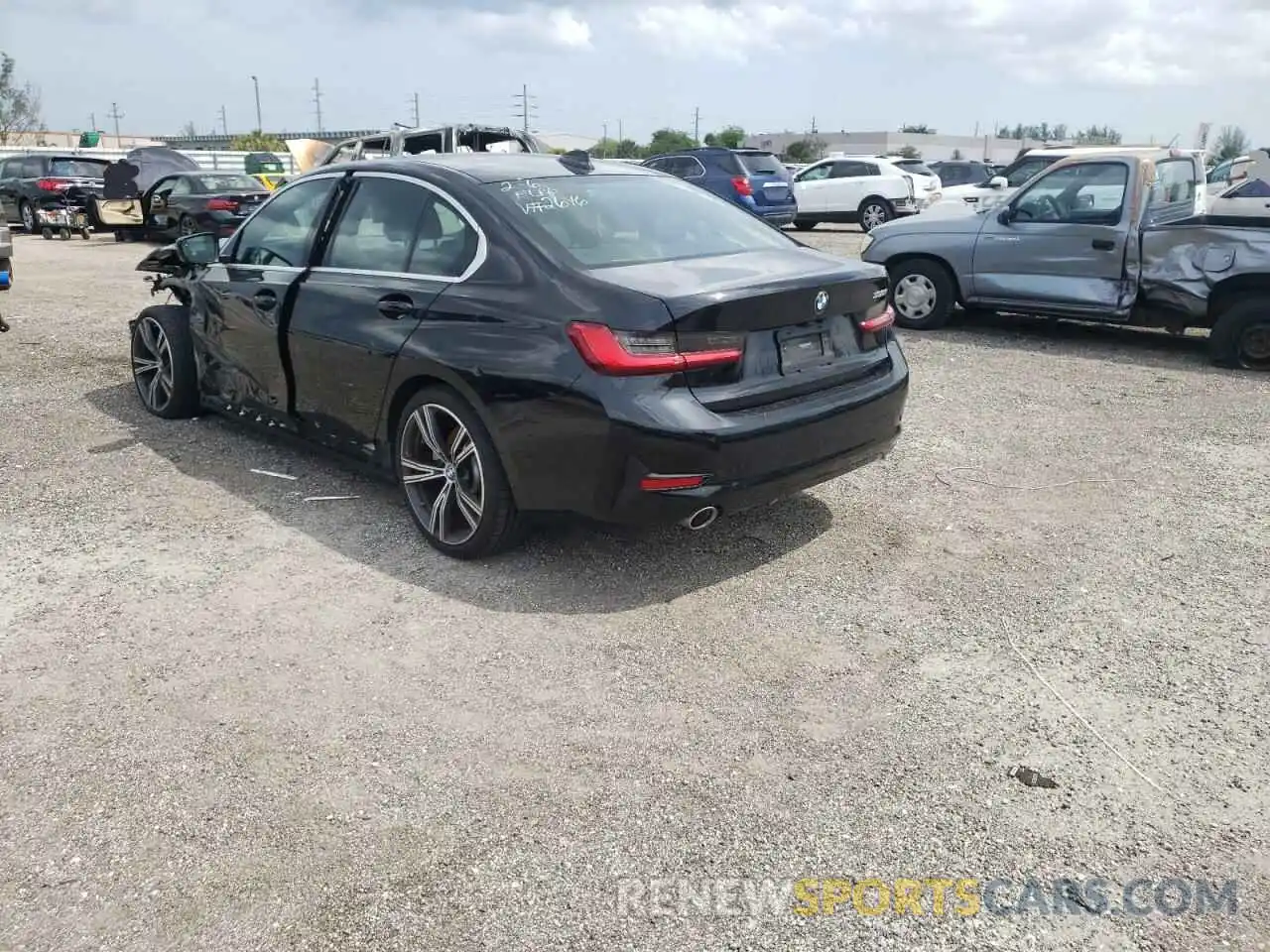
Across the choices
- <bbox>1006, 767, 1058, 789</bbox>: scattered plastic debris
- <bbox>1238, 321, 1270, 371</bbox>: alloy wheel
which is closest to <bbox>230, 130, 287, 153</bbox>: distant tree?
<bbox>1238, 321, 1270, 371</bbox>: alloy wheel

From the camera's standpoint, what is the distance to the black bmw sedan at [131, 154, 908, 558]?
3850 mm

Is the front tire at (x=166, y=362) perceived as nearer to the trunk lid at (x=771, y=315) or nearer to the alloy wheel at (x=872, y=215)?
the trunk lid at (x=771, y=315)

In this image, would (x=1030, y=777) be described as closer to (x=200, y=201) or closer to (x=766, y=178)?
(x=200, y=201)

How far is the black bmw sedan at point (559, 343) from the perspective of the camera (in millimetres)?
3850

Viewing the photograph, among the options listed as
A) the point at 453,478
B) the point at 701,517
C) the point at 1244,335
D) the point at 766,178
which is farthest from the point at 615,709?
the point at 766,178

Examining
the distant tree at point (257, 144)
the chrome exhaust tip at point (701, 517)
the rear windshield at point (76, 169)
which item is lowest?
the chrome exhaust tip at point (701, 517)

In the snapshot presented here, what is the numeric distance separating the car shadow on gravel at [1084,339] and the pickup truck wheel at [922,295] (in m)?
0.17

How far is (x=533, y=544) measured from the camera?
4.68 m

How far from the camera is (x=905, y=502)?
5.28 metres

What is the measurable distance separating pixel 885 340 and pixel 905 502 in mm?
956

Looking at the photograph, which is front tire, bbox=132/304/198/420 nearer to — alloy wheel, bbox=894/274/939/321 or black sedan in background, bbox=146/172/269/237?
alloy wheel, bbox=894/274/939/321

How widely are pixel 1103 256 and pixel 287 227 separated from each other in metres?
6.71

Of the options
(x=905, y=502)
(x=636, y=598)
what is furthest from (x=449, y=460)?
(x=905, y=502)

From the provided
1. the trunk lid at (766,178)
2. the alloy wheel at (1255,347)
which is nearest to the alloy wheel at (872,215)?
the trunk lid at (766,178)
